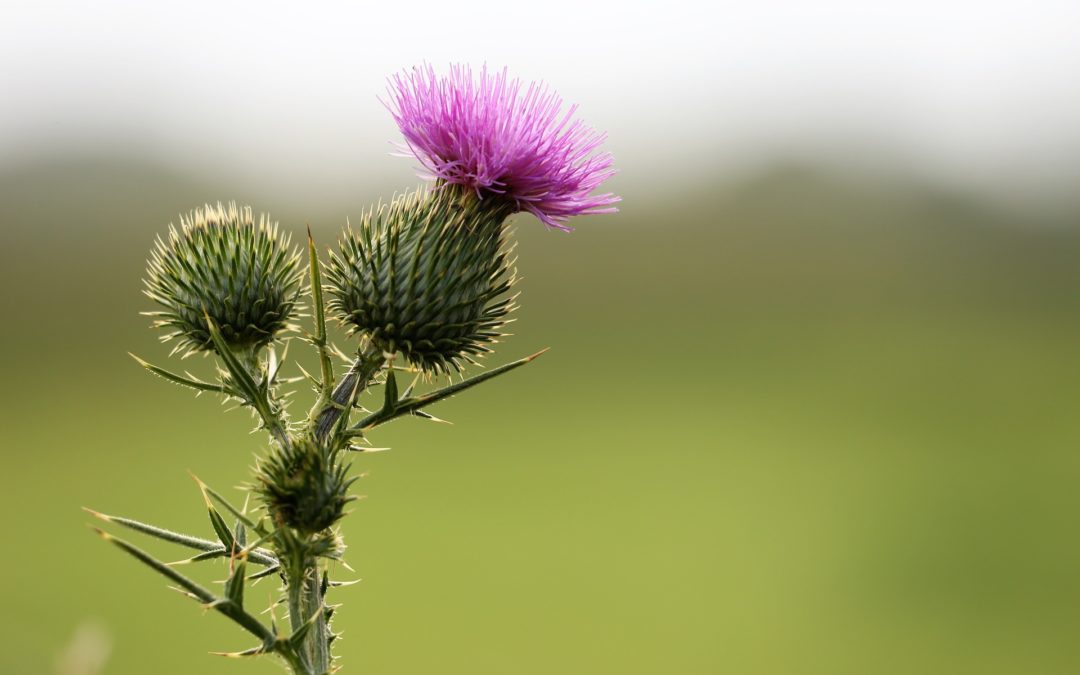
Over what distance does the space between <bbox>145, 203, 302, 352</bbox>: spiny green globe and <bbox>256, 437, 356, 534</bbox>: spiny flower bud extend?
2.31ft

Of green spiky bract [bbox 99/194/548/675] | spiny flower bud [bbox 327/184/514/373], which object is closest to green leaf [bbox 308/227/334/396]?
green spiky bract [bbox 99/194/548/675]

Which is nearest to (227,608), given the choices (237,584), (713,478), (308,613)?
(237,584)

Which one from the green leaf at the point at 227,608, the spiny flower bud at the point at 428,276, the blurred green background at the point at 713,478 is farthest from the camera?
the blurred green background at the point at 713,478

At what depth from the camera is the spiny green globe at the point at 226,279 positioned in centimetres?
310

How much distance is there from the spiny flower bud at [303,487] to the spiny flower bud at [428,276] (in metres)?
0.57

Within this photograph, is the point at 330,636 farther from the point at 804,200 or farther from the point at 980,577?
the point at 804,200

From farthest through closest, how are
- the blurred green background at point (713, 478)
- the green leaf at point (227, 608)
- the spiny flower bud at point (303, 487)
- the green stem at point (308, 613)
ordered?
1. the blurred green background at point (713, 478)
2. the spiny flower bud at point (303, 487)
3. the green stem at point (308, 613)
4. the green leaf at point (227, 608)

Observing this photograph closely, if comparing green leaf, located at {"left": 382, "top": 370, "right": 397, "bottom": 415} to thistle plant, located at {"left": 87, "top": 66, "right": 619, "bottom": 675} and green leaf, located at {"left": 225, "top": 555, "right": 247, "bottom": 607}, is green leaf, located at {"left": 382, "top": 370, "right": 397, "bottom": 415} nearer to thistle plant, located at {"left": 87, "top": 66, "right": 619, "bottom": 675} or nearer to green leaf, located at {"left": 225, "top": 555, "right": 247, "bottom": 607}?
thistle plant, located at {"left": 87, "top": 66, "right": 619, "bottom": 675}

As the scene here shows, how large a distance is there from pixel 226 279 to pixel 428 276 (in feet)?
2.14

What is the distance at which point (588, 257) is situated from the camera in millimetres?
45688

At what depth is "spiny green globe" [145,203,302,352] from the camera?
3104mm

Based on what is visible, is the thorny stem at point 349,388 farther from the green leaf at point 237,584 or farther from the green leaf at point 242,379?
the green leaf at point 237,584

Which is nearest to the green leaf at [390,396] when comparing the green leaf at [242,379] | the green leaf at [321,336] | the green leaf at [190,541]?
the green leaf at [321,336]

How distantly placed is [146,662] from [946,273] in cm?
4407
